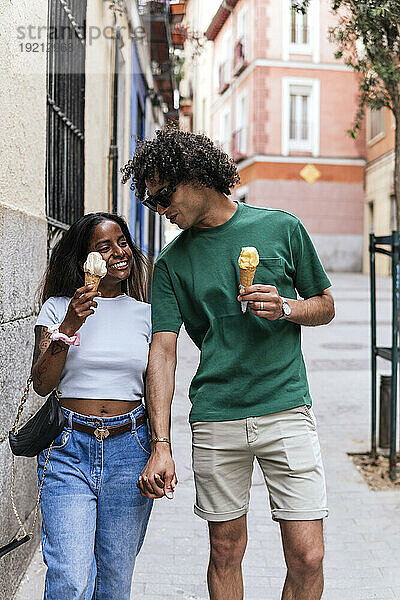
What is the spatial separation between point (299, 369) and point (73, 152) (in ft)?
11.8

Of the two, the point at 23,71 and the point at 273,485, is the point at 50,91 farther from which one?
the point at 273,485

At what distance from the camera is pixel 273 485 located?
9.17ft

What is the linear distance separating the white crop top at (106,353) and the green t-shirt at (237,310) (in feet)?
0.38

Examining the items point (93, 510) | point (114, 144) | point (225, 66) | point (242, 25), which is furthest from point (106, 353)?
point (225, 66)

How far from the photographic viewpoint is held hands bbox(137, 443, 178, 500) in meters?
2.56

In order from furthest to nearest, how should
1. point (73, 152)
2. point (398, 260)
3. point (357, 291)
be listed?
point (357, 291)
point (73, 152)
point (398, 260)

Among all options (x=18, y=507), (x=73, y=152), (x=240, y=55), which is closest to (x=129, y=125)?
(x=73, y=152)

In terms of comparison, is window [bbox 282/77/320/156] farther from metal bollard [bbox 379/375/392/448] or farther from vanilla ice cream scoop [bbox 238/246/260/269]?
vanilla ice cream scoop [bbox 238/246/260/269]

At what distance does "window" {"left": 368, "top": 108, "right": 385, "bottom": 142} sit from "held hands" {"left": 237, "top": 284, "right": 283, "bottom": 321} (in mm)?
25188

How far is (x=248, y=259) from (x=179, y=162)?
0.45 metres

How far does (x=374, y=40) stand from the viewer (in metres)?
5.24

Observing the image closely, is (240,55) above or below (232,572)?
above

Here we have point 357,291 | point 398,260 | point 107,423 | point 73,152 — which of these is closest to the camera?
point 107,423

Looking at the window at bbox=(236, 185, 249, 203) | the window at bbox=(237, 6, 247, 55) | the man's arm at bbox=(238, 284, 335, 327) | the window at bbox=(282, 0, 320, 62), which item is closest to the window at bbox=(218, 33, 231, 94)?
the window at bbox=(237, 6, 247, 55)
